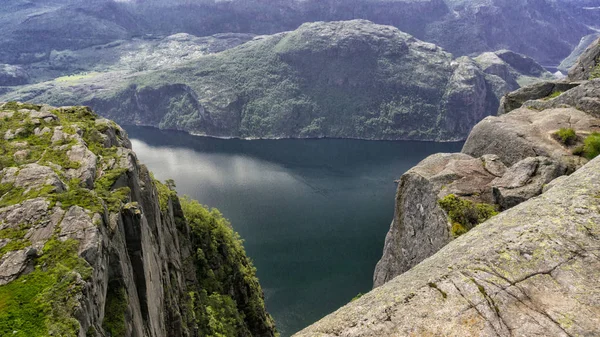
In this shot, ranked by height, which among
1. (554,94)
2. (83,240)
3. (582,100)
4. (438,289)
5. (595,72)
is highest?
(595,72)

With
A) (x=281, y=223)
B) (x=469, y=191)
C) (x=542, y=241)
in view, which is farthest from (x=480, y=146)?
(x=281, y=223)

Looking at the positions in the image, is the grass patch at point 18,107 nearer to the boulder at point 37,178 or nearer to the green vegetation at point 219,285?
the boulder at point 37,178

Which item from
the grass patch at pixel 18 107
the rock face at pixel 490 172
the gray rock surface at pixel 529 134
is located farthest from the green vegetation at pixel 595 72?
the grass patch at pixel 18 107

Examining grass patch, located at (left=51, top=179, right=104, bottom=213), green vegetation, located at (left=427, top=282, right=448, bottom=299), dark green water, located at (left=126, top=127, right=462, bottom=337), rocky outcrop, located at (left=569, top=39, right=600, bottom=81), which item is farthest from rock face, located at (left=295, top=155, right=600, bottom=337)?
dark green water, located at (left=126, top=127, right=462, bottom=337)

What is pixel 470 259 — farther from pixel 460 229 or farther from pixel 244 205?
pixel 244 205

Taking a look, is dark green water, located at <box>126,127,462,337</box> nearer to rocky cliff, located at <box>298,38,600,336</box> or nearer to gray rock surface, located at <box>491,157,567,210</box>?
gray rock surface, located at <box>491,157,567,210</box>

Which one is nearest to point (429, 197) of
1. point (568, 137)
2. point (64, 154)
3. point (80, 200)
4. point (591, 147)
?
point (568, 137)

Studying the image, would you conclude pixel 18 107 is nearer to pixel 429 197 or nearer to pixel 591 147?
pixel 429 197

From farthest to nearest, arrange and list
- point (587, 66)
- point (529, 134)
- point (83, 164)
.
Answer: point (587, 66) < point (529, 134) < point (83, 164)
